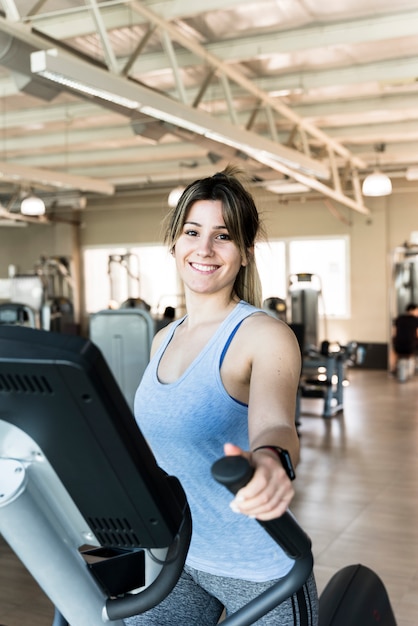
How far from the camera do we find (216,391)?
3.57ft

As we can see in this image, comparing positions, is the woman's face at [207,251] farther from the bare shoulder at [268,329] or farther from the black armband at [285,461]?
the black armband at [285,461]

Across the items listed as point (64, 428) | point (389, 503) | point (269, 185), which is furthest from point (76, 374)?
point (269, 185)

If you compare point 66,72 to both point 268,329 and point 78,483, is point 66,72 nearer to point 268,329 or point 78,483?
point 268,329

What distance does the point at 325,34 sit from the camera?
17.7 ft

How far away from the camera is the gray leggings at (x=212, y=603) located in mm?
1087

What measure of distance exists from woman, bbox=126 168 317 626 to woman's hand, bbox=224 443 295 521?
0.89ft

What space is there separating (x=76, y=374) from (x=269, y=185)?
364 inches

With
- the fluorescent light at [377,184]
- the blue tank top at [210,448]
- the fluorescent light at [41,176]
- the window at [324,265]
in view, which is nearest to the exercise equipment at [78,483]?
the blue tank top at [210,448]

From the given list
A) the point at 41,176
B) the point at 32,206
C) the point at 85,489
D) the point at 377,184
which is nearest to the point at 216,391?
the point at 85,489

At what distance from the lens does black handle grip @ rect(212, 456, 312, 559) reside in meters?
0.61

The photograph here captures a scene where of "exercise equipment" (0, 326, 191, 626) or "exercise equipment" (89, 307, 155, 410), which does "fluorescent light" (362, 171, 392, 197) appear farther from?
"exercise equipment" (0, 326, 191, 626)

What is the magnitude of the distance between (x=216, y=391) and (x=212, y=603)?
0.41 metres

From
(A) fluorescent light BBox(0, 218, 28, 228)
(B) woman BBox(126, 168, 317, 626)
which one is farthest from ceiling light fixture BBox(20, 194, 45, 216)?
(B) woman BBox(126, 168, 317, 626)

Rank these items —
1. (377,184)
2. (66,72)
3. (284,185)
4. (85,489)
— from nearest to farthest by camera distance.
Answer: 1. (85,489)
2. (66,72)
3. (377,184)
4. (284,185)
